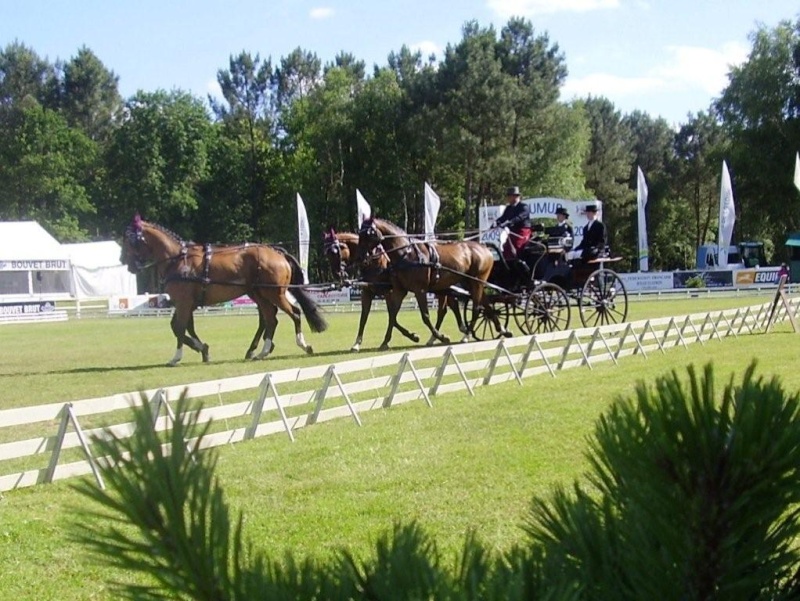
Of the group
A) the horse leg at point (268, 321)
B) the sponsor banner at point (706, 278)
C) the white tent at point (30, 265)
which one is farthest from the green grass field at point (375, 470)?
the white tent at point (30, 265)

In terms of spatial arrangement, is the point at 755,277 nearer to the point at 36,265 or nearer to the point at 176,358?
the point at 176,358

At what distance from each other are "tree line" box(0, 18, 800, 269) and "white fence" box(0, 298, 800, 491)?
38.5 meters

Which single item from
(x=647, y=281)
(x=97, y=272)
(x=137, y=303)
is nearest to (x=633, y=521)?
(x=647, y=281)

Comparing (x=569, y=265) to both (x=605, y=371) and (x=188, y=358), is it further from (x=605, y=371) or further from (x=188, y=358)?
(x=188, y=358)

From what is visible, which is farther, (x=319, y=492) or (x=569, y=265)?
(x=569, y=265)

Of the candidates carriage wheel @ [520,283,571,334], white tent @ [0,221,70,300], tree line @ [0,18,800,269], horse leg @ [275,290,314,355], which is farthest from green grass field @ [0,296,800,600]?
tree line @ [0,18,800,269]

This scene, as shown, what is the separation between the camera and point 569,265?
17.7 m

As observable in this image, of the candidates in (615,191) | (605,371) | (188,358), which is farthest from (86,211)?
(605,371)

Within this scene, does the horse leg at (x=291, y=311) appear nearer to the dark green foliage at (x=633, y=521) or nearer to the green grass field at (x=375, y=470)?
the green grass field at (x=375, y=470)

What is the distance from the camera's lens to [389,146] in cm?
6253

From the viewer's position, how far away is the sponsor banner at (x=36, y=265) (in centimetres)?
4659

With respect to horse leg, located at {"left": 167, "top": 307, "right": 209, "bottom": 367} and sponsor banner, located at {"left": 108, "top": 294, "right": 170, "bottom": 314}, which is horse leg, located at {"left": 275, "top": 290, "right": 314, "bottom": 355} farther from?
sponsor banner, located at {"left": 108, "top": 294, "right": 170, "bottom": 314}

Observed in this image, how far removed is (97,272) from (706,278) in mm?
31867

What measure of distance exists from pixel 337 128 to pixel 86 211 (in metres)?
20.4
